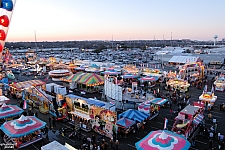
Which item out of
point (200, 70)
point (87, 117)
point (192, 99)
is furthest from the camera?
point (200, 70)

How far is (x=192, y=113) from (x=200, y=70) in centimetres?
1761

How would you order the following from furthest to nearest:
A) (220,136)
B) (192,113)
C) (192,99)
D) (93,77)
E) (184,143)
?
(93,77) → (192,99) → (192,113) → (220,136) → (184,143)

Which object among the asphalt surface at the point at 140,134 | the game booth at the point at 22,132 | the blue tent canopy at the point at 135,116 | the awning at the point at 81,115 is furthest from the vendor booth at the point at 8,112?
the blue tent canopy at the point at 135,116

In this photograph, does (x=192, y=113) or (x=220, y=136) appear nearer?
(x=220, y=136)

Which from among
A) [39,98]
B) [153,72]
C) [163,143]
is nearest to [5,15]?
[163,143]

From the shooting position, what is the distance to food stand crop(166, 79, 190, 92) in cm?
2307

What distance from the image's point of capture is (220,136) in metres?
11.6

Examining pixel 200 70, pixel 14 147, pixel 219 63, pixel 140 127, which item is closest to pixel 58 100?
pixel 14 147

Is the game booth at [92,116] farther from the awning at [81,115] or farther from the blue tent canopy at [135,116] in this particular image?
the blue tent canopy at [135,116]

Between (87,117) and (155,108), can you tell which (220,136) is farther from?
(87,117)

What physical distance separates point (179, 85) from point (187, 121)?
11693 mm

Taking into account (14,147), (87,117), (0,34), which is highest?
(0,34)

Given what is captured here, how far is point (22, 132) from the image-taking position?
37.4ft

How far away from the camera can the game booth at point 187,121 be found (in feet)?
38.4
